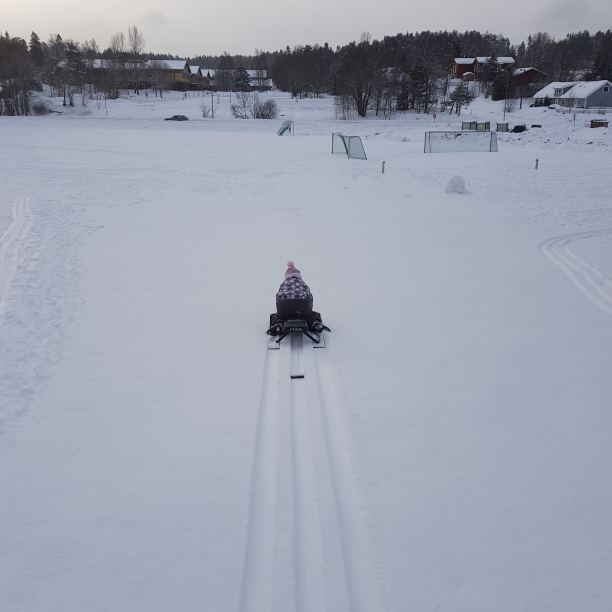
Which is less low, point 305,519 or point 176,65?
point 176,65

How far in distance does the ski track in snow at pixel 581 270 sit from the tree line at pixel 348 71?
2085 inches

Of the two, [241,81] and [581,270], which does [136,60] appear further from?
[581,270]

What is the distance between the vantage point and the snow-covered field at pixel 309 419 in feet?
13.1

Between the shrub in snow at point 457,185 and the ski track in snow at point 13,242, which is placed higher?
the shrub in snow at point 457,185

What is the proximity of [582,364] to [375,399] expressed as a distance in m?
3.19

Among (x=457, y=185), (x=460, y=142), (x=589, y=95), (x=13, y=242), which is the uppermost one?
(x=589, y=95)

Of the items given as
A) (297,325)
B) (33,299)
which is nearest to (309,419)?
(297,325)

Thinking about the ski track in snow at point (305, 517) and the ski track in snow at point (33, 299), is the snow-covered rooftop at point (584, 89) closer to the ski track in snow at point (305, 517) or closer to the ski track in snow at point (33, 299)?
the ski track in snow at point (33, 299)

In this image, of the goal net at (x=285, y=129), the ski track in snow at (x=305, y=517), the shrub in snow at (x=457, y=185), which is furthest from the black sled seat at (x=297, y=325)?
the goal net at (x=285, y=129)

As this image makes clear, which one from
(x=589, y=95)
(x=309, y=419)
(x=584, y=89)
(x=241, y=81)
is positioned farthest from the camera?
(x=241, y=81)

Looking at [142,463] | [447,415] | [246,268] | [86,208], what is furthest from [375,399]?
[86,208]

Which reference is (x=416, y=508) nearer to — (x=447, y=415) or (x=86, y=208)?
(x=447, y=415)

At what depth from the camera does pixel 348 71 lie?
6281 cm

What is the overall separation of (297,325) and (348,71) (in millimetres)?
62513
